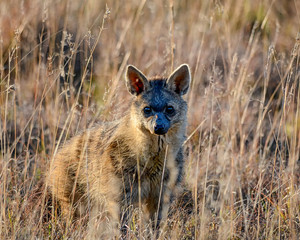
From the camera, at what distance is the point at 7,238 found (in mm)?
3889

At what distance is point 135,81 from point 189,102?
1.87m

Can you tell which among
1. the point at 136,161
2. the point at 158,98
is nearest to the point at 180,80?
the point at 158,98

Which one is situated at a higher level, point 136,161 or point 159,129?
point 159,129

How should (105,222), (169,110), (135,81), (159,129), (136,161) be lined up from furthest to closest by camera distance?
(135,81), (169,110), (136,161), (105,222), (159,129)

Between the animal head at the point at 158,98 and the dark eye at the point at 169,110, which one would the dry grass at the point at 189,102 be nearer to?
the animal head at the point at 158,98

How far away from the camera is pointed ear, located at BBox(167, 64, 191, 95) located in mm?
4961

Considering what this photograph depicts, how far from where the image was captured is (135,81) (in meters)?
5.05

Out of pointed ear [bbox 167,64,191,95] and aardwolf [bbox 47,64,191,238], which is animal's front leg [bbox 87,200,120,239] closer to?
aardwolf [bbox 47,64,191,238]

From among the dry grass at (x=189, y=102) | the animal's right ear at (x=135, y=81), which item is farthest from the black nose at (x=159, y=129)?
the animal's right ear at (x=135, y=81)

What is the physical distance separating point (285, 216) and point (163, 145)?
1303 millimetres

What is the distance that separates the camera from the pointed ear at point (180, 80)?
16.3 feet

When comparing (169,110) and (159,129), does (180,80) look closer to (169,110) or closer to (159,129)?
(169,110)

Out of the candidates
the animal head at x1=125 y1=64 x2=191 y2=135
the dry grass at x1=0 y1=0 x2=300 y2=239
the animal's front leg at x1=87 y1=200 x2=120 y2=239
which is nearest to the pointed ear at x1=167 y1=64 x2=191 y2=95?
the animal head at x1=125 y1=64 x2=191 y2=135

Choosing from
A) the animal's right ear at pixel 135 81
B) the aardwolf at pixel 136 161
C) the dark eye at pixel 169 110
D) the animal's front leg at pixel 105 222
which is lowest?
the animal's front leg at pixel 105 222
